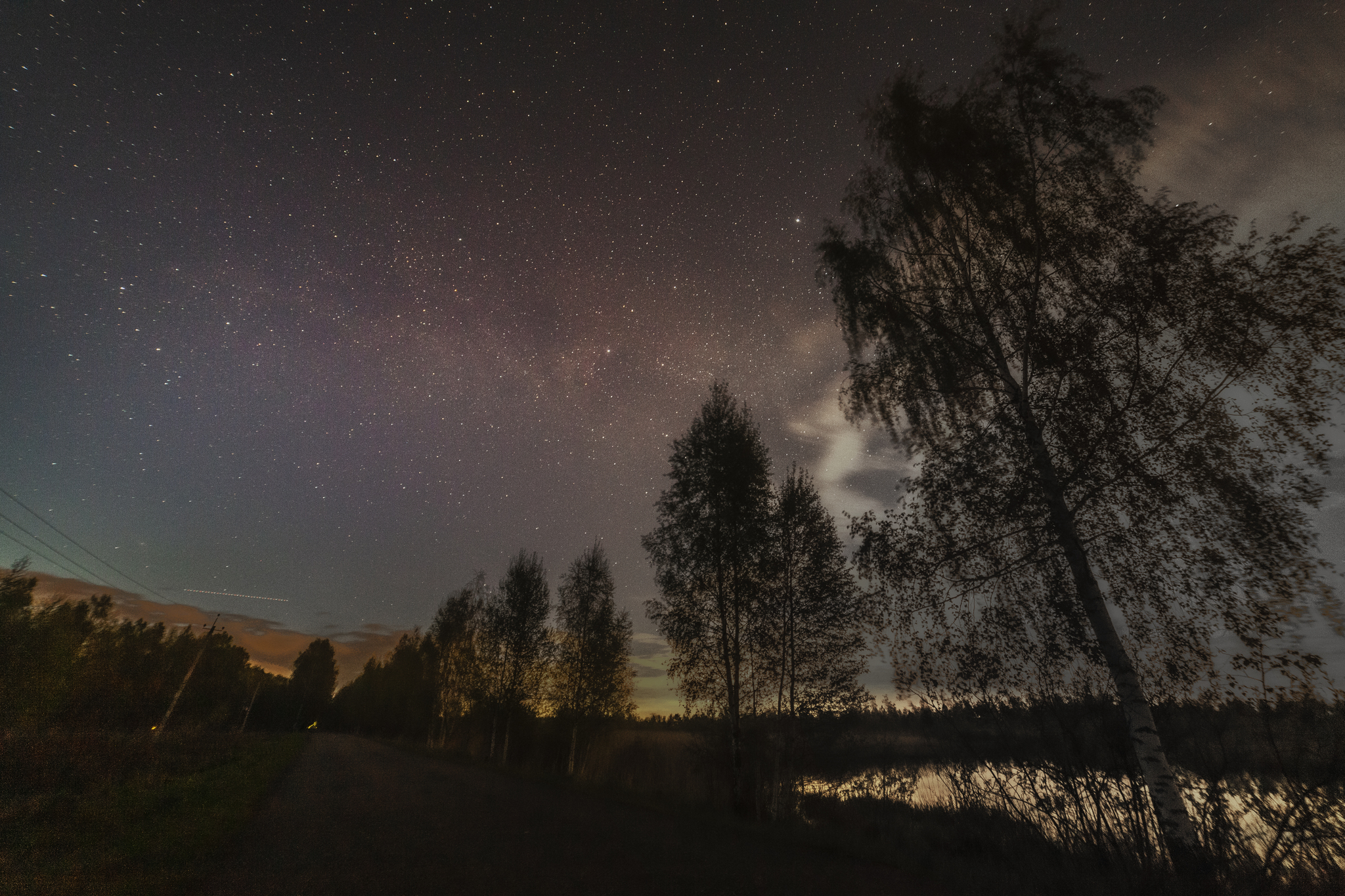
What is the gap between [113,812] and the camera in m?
8.81

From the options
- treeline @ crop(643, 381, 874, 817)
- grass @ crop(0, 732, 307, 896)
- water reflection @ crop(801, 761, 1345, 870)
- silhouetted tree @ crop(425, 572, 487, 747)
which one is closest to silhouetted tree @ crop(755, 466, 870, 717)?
treeline @ crop(643, 381, 874, 817)

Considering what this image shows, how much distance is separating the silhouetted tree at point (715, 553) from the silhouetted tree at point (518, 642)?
16574 mm

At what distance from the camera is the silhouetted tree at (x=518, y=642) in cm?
2900

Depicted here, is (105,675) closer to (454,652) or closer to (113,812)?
(454,652)

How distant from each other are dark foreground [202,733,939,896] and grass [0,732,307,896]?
0.62 metres

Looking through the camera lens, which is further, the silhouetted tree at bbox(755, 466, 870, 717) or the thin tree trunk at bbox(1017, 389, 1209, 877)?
the silhouetted tree at bbox(755, 466, 870, 717)

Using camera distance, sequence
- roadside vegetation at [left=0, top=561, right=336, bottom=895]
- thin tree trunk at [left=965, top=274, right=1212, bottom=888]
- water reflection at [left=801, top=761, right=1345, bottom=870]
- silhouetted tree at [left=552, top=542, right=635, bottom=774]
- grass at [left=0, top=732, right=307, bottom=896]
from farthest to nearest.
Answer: silhouetted tree at [left=552, top=542, right=635, bottom=774], roadside vegetation at [left=0, top=561, right=336, bottom=895], grass at [left=0, top=732, right=307, bottom=896], thin tree trunk at [left=965, top=274, right=1212, bottom=888], water reflection at [left=801, top=761, right=1345, bottom=870]


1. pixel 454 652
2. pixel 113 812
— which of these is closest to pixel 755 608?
pixel 113 812

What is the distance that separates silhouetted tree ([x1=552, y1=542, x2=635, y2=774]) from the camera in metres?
26.6

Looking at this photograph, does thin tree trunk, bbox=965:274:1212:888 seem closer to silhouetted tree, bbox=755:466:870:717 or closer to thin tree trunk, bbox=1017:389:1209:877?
thin tree trunk, bbox=1017:389:1209:877

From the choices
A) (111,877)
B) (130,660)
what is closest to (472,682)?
(111,877)

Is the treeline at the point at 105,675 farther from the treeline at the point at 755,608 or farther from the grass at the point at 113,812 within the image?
the treeline at the point at 755,608

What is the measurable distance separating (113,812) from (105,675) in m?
72.1

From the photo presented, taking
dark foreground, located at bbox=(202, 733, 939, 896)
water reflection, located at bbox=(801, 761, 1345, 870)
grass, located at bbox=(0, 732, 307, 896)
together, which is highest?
water reflection, located at bbox=(801, 761, 1345, 870)
